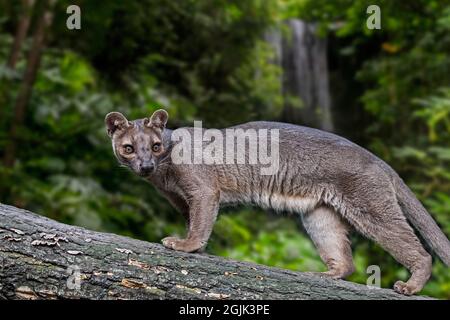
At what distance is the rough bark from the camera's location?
3.91m

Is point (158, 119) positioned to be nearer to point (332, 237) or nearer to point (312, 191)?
point (312, 191)

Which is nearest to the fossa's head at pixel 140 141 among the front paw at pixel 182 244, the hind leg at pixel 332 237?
the front paw at pixel 182 244

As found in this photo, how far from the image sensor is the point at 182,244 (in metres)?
4.77

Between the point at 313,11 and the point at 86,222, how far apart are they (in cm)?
476

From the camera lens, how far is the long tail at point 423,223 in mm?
5109

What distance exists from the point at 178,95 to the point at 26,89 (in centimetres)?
231

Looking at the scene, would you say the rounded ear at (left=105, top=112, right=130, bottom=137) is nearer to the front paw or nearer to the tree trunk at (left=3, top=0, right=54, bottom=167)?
the front paw

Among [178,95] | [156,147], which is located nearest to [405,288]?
[156,147]

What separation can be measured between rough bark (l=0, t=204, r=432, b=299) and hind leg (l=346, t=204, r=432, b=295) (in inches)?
25.1

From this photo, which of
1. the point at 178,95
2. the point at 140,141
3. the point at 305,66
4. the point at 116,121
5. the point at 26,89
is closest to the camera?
the point at 140,141

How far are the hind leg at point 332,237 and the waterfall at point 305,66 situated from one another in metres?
8.59

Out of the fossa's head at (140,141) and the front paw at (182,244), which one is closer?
the front paw at (182,244)

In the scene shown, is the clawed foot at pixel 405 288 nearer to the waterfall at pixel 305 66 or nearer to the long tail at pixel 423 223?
the long tail at pixel 423 223
